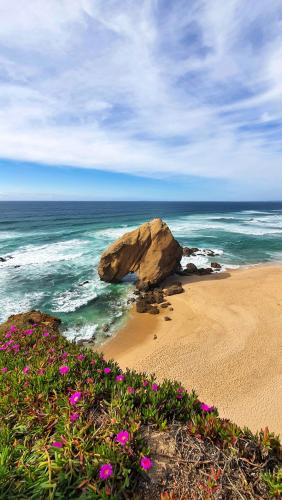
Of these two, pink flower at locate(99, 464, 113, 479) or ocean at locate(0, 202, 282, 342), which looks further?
ocean at locate(0, 202, 282, 342)

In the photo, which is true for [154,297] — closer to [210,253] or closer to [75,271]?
[75,271]

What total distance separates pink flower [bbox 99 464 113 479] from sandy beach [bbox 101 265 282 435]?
717 centimetres

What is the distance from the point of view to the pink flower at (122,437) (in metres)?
3.40

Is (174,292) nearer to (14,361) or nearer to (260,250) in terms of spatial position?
(14,361)

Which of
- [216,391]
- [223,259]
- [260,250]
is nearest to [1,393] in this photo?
[216,391]

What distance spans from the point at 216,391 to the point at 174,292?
382 inches

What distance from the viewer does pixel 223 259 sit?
2955 cm

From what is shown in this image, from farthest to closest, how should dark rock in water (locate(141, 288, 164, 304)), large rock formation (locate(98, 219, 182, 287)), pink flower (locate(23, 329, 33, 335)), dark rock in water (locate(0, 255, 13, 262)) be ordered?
dark rock in water (locate(0, 255, 13, 262)), large rock formation (locate(98, 219, 182, 287)), dark rock in water (locate(141, 288, 164, 304)), pink flower (locate(23, 329, 33, 335))

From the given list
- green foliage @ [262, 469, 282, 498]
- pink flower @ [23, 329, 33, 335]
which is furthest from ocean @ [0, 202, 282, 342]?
green foliage @ [262, 469, 282, 498]

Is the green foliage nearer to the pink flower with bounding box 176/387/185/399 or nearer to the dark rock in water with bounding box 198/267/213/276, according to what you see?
the pink flower with bounding box 176/387/185/399

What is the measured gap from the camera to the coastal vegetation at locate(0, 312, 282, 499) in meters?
3.04

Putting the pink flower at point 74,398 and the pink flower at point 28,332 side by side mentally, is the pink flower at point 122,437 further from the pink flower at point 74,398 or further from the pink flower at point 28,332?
the pink flower at point 28,332

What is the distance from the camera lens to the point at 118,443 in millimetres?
3451

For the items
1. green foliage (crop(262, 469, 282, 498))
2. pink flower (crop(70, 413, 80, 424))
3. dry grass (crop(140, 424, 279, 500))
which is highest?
pink flower (crop(70, 413, 80, 424))
